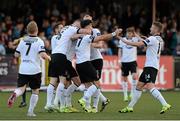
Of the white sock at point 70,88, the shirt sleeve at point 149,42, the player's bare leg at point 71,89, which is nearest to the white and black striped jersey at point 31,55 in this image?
the player's bare leg at point 71,89

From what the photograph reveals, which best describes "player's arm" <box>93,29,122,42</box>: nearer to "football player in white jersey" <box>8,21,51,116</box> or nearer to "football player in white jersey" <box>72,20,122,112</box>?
"football player in white jersey" <box>72,20,122,112</box>

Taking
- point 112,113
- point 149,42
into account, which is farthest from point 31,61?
point 149,42

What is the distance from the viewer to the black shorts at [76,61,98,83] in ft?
60.0

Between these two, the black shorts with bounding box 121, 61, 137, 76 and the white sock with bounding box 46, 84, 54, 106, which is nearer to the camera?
the white sock with bounding box 46, 84, 54, 106

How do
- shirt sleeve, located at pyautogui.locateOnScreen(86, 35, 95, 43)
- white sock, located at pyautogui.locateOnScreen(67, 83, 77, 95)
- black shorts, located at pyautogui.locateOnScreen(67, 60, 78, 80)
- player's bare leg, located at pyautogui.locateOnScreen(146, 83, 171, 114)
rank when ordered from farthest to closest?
white sock, located at pyautogui.locateOnScreen(67, 83, 77, 95)
black shorts, located at pyautogui.locateOnScreen(67, 60, 78, 80)
shirt sleeve, located at pyautogui.locateOnScreen(86, 35, 95, 43)
player's bare leg, located at pyautogui.locateOnScreen(146, 83, 171, 114)

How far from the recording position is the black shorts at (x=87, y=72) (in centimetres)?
1830

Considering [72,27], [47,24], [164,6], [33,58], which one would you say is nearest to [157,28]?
[72,27]

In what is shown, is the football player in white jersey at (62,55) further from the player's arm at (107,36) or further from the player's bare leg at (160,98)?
the player's bare leg at (160,98)

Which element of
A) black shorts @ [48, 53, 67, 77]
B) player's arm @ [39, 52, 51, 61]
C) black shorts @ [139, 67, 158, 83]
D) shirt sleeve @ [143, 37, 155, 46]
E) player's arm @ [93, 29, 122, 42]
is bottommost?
black shorts @ [139, 67, 158, 83]

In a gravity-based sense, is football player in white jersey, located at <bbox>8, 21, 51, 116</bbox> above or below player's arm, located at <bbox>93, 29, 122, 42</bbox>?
below

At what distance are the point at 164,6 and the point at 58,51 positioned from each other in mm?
16400

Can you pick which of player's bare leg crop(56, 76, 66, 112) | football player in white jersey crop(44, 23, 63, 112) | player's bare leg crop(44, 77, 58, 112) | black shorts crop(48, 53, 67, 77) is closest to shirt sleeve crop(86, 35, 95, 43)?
black shorts crop(48, 53, 67, 77)

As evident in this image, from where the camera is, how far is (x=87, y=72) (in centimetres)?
1830

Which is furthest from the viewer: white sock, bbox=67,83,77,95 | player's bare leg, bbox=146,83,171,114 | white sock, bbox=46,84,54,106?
white sock, bbox=67,83,77,95
